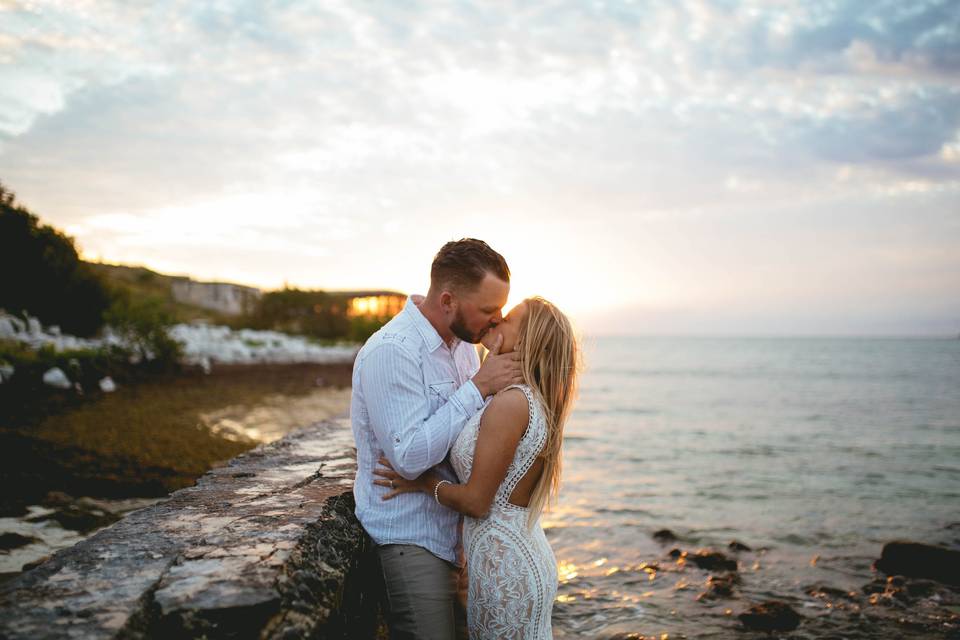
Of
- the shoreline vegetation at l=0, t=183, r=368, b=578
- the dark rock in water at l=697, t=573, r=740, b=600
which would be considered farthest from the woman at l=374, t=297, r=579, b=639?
the shoreline vegetation at l=0, t=183, r=368, b=578

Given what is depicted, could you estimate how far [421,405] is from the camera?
304 cm

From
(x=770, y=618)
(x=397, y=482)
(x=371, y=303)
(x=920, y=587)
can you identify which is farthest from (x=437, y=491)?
(x=371, y=303)

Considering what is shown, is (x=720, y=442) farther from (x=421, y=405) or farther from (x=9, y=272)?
(x=9, y=272)

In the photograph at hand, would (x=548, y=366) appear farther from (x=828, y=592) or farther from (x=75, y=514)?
(x=75, y=514)

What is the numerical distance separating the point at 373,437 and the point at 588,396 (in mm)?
24640

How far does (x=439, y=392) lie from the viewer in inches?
128

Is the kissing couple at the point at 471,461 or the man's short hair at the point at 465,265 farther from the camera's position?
the man's short hair at the point at 465,265

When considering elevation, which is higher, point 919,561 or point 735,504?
point 919,561

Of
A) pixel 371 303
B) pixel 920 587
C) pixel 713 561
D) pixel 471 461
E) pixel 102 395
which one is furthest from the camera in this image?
pixel 371 303

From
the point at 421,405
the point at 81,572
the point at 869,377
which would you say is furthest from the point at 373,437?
the point at 869,377

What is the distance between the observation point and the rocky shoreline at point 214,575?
192cm

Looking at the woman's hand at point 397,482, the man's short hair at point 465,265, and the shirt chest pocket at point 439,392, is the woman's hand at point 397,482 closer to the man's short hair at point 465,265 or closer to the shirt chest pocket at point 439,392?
the shirt chest pocket at point 439,392

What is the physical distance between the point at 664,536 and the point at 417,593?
5.46 metres

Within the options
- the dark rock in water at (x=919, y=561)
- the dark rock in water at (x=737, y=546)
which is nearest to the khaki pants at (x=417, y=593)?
the dark rock in water at (x=737, y=546)
